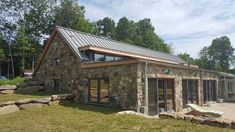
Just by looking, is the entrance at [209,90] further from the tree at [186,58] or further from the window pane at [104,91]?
the tree at [186,58]

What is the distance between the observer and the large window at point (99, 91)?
1466 cm

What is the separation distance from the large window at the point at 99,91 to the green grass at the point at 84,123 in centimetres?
279

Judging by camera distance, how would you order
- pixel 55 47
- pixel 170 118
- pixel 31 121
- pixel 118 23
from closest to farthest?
pixel 31 121
pixel 170 118
pixel 55 47
pixel 118 23

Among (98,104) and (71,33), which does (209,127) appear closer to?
(98,104)

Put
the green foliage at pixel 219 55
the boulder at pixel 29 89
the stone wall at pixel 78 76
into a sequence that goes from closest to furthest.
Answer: the stone wall at pixel 78 76, the boulder at pixel 29 89, the green foliage at pixel 219 55

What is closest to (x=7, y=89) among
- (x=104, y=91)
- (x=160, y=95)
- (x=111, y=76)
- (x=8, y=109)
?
(x=8, y=109)

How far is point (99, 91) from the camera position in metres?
15.1

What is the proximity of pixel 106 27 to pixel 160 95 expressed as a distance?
42.6 m

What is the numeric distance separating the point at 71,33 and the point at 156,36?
132 feet

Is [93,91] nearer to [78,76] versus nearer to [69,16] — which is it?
[78,76]

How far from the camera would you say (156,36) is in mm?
57031


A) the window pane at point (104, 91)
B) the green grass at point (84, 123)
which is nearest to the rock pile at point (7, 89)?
the green grass at point (84, 123)

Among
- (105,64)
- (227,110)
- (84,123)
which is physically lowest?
(227,110)

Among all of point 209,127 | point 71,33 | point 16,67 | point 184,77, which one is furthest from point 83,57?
point 16,67
